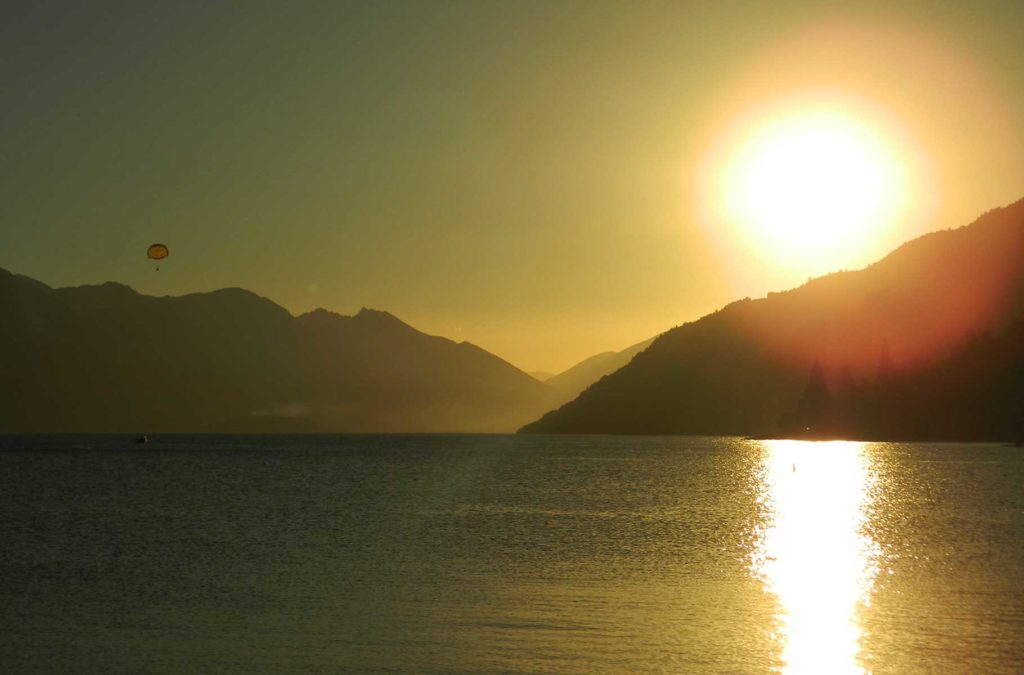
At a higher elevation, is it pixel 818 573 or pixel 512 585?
pixel 818 573

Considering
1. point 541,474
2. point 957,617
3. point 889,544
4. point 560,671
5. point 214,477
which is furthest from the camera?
point 541,474

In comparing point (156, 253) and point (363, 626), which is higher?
point (156, 253)

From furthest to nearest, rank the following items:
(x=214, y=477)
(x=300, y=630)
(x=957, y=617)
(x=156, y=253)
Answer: (x=214, y=477) < (x=156, y=253) < (x=957, y=617) < (x=300, y=630)

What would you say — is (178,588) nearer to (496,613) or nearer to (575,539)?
(496,613)

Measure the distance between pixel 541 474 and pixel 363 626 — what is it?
131 m

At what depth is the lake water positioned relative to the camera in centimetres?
3262

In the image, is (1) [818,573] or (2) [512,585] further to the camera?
(1) [818,573]

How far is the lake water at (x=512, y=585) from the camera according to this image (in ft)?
107

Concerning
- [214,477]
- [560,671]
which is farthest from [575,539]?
[214,477]

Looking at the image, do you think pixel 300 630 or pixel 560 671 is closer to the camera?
pixel 560 671

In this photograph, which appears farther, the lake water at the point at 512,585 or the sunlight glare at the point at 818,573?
the sunlight glare at the point at 818,573

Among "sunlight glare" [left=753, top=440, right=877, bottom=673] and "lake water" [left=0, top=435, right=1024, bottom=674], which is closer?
"lake water" [left=0, top=435, right=1024, bottom=674]

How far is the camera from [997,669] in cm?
3033

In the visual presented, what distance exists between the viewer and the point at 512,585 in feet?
154
